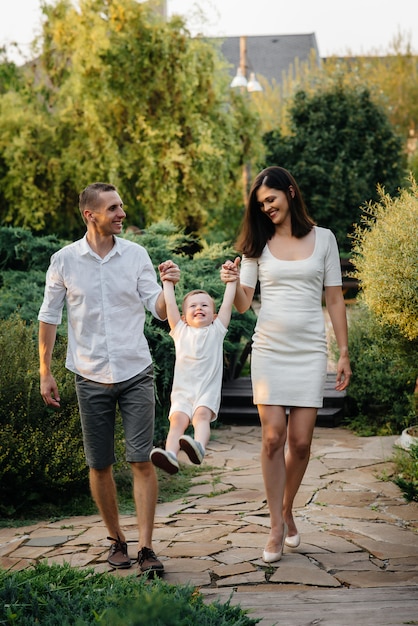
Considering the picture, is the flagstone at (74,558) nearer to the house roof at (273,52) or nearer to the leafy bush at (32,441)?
the leafy bush at (32,441)

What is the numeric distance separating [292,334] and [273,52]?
1381 inches

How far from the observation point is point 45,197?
15234 millimetres

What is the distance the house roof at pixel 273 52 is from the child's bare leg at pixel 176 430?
3344 cm

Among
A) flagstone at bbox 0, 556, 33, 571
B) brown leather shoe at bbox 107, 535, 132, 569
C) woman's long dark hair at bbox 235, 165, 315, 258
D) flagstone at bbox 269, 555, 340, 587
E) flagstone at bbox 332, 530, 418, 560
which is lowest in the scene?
flagstone at bbox 332, 530, 418, 560

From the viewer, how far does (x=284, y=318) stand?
4.79 meters

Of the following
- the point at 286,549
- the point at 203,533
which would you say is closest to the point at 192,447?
the point at 286,549

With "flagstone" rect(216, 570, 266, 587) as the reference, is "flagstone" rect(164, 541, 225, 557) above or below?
below

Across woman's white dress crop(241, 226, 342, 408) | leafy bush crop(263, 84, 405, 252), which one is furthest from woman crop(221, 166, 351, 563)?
leafy bush crop(263, 84, 405, 252)

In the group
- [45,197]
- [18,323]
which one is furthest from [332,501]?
[45,197]

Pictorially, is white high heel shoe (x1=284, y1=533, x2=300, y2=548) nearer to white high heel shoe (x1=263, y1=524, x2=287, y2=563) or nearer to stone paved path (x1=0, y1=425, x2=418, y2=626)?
stone paved path (x1=0, y1=425, x2=418, y2=626)

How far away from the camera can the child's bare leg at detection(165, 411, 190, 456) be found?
4348 millimetres

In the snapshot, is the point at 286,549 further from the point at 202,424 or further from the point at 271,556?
the point at 202,424

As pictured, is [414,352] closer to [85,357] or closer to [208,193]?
[85,357]

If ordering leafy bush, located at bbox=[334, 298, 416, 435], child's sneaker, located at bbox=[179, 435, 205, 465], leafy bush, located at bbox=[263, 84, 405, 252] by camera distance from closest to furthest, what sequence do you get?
1. child's sneaker, located at bbox=[179, 435, 205, 465]
2. leafy bush, located at bbox=[334, 298, 416, 435]
3. leafy bush, located at bbox=[263, 84, 405, 252]
